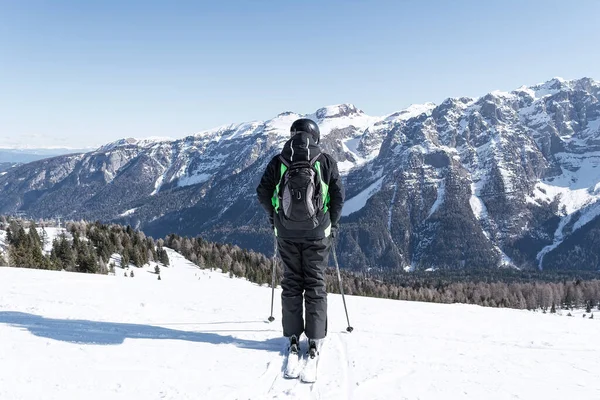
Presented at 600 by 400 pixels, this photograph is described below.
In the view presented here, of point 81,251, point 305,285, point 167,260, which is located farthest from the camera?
point 167,260

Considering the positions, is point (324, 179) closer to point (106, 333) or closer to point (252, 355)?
point (252, 355)

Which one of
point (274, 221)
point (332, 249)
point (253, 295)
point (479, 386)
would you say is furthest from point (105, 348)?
point (253, 295)

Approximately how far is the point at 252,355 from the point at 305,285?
5.81ft

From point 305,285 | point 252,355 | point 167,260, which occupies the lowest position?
point 167,260

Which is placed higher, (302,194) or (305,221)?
(302,194)

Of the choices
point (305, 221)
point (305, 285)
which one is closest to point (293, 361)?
point (305, 285)

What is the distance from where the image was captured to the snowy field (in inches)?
260

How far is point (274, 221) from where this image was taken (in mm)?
8953

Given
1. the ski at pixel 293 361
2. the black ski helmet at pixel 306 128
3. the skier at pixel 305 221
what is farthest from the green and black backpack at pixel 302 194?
the ski at pixel 293 361

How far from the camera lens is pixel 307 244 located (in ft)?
27.3

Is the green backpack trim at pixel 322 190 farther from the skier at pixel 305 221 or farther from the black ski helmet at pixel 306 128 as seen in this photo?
the black ski helmet at pixel 306 128

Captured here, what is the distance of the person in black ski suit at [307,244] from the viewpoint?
8289 millimetres

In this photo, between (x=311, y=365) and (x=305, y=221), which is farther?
(x=305, y=221)

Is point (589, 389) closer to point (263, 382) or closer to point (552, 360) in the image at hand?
point (552, 360)
